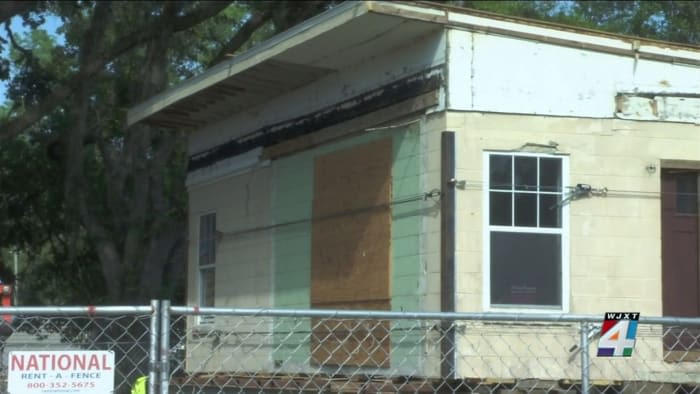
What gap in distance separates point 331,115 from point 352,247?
1.61 m

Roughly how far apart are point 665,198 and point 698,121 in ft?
2.80

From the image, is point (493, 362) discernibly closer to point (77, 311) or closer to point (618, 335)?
point (618, 335)

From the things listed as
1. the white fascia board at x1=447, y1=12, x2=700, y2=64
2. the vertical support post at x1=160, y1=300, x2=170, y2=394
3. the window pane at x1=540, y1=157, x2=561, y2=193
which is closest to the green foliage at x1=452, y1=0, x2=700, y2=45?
the white fascia board at x1=447, y1=12, x2=700, y2=64

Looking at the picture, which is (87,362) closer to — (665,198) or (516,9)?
(665,198)

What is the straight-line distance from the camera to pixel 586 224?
10.5m

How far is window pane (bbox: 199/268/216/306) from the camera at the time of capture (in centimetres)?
1505

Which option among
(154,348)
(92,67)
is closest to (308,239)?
(154,348)

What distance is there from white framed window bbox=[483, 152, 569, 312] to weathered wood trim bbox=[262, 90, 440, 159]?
843 millimetres

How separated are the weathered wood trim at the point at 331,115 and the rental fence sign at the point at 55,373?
6.25m

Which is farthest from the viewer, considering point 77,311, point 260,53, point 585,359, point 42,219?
point 42,219

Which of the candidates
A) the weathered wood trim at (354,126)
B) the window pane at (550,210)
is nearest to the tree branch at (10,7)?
the weathered wood trim at (354,126)

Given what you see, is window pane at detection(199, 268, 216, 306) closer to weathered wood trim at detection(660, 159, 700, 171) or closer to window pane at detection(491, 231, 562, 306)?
window pane at detection(491, 231, 562, 306)

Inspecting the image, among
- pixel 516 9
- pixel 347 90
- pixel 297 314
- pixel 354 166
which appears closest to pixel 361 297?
pixel 354 166

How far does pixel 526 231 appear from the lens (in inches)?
412
